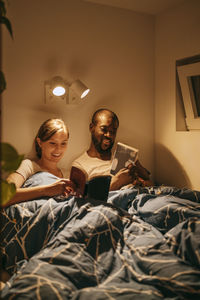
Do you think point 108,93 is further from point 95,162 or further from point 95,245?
point 95,245

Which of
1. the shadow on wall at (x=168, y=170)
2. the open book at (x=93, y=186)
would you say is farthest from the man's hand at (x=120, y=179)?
the shadow on wall at (x=168, y=170)

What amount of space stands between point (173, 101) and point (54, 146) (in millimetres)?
1184

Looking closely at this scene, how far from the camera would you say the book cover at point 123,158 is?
2.26 m

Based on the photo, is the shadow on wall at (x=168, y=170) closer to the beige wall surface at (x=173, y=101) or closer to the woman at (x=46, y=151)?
the beige wall surface at (x=173, y=101)

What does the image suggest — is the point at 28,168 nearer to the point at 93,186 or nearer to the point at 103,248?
the point at 93,186

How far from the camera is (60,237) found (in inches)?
53.7

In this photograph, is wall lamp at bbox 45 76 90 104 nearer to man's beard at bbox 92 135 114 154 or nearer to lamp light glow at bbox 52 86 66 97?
lamp light glow at bbox 52 86 66 97

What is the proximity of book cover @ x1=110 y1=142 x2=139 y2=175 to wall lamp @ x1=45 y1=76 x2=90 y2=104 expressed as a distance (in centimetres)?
53

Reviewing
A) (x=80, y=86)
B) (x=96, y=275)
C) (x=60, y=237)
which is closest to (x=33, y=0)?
(x=80, y=86)

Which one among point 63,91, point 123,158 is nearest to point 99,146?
point 123,158

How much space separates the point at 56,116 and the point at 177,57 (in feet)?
3.81

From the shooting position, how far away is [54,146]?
2.14 metres

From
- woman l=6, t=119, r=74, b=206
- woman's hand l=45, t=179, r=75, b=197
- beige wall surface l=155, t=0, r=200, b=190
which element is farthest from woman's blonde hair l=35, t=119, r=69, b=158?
beige wall surface l=155, t=0, r=200, b=190

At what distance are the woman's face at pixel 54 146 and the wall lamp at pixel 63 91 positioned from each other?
1.16 feet
